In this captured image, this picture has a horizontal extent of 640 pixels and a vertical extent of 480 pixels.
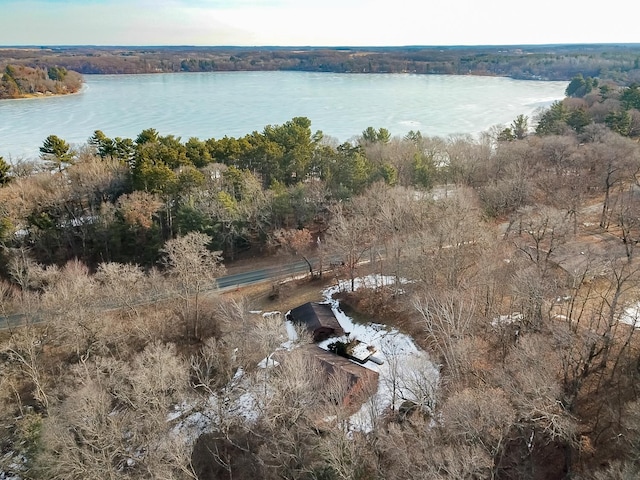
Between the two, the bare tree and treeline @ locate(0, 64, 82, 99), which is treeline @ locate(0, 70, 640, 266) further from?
treeline @ locate(0, 64, 82, 99)

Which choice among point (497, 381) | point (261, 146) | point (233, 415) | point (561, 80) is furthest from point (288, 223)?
point (561, 80)

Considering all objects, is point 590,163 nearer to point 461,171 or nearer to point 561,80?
point 461,171

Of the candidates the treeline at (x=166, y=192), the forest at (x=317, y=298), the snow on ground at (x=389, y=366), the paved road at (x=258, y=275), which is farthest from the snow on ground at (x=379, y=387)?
the treeline at (x=166, y=192)

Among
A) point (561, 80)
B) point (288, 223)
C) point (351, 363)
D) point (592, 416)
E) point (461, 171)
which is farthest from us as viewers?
point (561, 80)

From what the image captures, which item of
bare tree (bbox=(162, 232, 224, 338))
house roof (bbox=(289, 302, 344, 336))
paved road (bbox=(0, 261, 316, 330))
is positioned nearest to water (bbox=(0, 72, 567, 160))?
paved road (bbox=(0, 261, 316, 330))

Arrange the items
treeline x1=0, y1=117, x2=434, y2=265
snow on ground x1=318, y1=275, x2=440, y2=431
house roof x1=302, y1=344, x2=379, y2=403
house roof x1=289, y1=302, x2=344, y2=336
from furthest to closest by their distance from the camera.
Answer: treeline x1=0, y1=117, x2=434, y2=265, house roof x1=289, y1=302, x2=344, y2=336, house roof x1=302, y1=344, x2=379, y2=403, snow on ground x1=318, y1=275, x2=440, y2=431

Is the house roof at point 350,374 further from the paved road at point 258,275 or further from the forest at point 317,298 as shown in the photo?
the paved road at point 258,275
